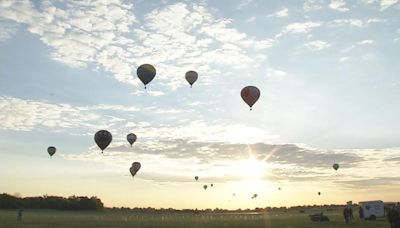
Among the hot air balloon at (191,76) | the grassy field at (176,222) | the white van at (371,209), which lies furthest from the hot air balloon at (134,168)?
the white van at (371,209)

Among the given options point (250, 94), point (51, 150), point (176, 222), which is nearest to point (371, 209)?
point (250, 94)

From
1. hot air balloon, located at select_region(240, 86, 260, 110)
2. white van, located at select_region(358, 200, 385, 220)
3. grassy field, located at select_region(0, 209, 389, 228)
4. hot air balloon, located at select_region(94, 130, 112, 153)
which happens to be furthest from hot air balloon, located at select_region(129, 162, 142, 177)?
white van, located at select_region(358, 200, 385, 220)

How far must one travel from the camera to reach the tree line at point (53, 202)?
17462 centimetres

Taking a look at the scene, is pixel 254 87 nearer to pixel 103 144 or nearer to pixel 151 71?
pixel 151 71

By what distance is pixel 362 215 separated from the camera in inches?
2552

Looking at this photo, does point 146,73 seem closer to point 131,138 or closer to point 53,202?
point 131,138

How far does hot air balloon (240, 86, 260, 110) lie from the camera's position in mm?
56312

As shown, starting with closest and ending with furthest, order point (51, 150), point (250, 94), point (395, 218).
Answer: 1. point (395, 218)
2. point (250, 94)
3. point (51, 150)

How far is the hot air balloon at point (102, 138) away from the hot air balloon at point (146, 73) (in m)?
10.7

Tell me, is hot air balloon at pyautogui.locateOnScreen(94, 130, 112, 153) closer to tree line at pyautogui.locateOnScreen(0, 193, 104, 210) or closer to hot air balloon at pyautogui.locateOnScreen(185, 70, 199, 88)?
hot air balloon at pyautogui.locateOnScreen(185, 70, 199, 88)

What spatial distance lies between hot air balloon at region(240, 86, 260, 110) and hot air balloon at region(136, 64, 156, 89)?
422 inches

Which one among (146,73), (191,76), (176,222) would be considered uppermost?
(191,76)

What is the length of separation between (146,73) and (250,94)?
481 inches

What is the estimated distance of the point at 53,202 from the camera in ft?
594
